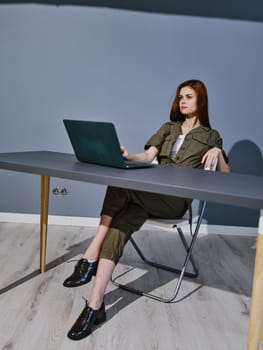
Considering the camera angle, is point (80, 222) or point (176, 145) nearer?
point (176, 145)

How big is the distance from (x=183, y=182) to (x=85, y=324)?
817 mm

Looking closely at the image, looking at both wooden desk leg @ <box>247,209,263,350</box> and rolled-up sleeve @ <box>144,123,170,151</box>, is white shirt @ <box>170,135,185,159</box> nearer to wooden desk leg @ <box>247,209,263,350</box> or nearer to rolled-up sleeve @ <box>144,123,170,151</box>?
rolled-up sleeve @ <box>144,123,170,151</box>

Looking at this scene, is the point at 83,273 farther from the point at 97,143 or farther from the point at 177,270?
the point at 97,143

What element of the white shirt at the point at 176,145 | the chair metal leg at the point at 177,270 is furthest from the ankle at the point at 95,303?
the white shirt at the point at 176,145

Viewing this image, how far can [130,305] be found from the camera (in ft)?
6.75

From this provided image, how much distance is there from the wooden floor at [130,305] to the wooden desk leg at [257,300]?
0.48 metres

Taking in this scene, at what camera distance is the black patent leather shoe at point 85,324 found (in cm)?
171

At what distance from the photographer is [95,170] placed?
5.23 feet

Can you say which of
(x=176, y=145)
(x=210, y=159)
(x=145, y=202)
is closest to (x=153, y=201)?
(x=145, y=202)

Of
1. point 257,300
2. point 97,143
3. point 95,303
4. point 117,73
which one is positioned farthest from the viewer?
point 117,73

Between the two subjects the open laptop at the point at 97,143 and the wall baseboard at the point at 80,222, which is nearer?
the open laptop at the point at 97,143

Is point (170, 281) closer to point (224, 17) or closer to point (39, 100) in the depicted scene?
point (39, 100)

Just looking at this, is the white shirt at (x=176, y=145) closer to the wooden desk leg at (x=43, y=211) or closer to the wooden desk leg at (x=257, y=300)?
the wooden desk leg at (x=43, y=211)

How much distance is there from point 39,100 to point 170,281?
2.00 metres
